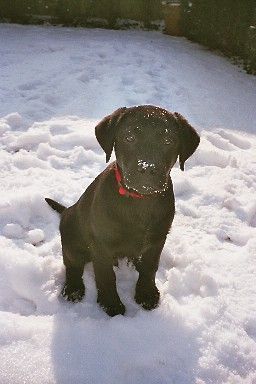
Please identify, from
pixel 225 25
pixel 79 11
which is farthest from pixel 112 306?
pixel 79 11

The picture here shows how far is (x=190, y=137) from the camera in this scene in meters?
2.52

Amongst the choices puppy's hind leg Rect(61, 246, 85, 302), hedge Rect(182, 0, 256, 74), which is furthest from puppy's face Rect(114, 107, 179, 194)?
hedge Rect(182, 0, 256, 74)

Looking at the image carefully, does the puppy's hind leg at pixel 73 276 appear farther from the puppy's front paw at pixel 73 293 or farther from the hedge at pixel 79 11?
the hedge at pixel 79 11

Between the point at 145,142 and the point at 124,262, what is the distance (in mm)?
1167

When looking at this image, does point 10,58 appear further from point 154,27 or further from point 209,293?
point 209,293

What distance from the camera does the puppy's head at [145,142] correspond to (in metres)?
2.32

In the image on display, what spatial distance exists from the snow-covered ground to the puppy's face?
0.96 m

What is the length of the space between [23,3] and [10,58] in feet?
9.00

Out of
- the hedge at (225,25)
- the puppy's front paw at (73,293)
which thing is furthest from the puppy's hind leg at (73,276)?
the hedge at (225,25)

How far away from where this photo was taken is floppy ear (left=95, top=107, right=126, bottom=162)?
2.48 m

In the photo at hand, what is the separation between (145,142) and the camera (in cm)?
238

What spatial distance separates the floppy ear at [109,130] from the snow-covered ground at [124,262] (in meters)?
1.08

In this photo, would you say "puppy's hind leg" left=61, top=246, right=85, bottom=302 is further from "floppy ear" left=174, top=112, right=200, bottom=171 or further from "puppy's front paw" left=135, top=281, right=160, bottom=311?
"floppy ear" left=174, top=112, right=200, bottom=171

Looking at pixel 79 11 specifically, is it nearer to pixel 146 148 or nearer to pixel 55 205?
pixel 55 205
